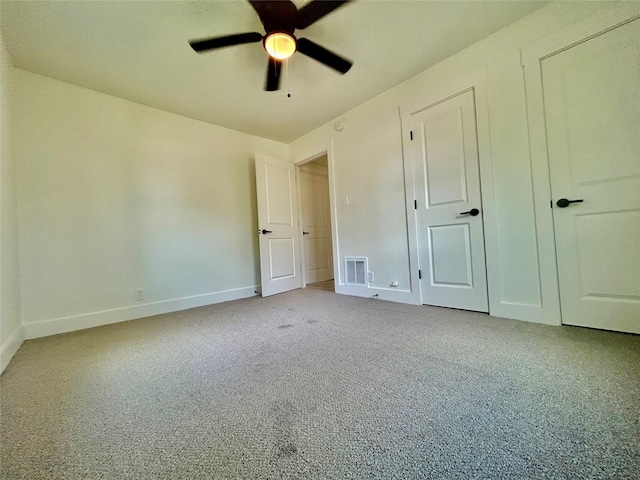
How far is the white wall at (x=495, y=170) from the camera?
1867 mm

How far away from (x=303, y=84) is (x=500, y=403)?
9.68 ft

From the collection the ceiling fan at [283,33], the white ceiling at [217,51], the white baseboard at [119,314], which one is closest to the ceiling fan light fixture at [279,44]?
the ceiling fan at [283,33]

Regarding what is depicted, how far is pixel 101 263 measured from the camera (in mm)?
2455

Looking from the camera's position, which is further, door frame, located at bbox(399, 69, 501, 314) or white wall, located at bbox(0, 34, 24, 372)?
door frame, located at bbox(399, 69, 501, 314)

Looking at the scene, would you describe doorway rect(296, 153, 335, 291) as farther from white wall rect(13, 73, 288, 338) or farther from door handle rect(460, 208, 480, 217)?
door handle rect(460, 208, 480, 217)

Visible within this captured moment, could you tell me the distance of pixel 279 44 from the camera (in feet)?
5.52

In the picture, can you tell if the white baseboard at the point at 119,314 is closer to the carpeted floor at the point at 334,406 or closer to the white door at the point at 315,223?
the carpeted floor at the point at 334,406

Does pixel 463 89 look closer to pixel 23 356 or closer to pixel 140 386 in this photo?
pixel 140 386

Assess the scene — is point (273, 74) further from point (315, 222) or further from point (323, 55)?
point (315, 222)

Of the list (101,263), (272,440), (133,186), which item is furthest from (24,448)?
(133,186)

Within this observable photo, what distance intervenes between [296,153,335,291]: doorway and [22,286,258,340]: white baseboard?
5.07 feet

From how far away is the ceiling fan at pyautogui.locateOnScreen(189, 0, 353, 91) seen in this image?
1464 mm

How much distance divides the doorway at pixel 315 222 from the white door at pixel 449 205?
2.21m

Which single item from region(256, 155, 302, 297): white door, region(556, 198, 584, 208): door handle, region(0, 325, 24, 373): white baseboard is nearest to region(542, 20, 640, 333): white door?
region(556, 198, 584, 208): door handle
